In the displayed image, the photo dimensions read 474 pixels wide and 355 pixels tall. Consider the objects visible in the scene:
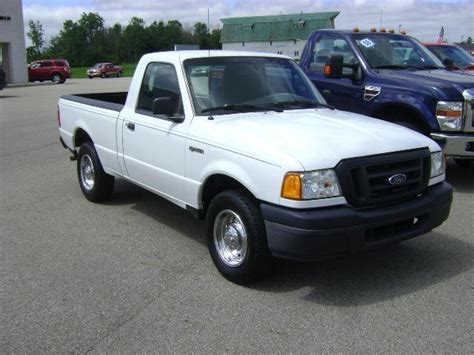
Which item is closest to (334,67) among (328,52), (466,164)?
(328,52)

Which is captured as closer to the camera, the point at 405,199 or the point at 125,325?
the point at 125,325

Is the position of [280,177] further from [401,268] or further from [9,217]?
[9,217]

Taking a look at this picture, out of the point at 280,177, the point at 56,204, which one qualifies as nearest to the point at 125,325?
the point at 280,177

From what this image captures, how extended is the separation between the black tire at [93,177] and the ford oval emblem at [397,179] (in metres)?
3.75

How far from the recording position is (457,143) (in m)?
6.89

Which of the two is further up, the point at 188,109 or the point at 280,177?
the point at 188,109

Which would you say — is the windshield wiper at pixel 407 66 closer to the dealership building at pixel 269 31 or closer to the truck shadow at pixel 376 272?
the truck shadow at pixel 376 272

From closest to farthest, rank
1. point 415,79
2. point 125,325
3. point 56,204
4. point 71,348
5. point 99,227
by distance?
1. point 71,348
2. point 125,325
3. point 99,227
4. point 56,204
5. point 415,79

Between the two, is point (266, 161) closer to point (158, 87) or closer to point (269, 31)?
point (158, 87)

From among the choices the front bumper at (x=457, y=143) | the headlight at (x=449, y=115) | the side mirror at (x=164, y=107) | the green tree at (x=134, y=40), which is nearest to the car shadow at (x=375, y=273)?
the side mirror at (x=164, y=107)

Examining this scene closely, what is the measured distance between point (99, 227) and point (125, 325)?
7.75 ft

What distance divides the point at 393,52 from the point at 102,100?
435 centimetres

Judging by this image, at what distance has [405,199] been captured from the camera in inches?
167

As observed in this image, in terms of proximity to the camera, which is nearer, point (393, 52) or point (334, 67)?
point (334, 67)
